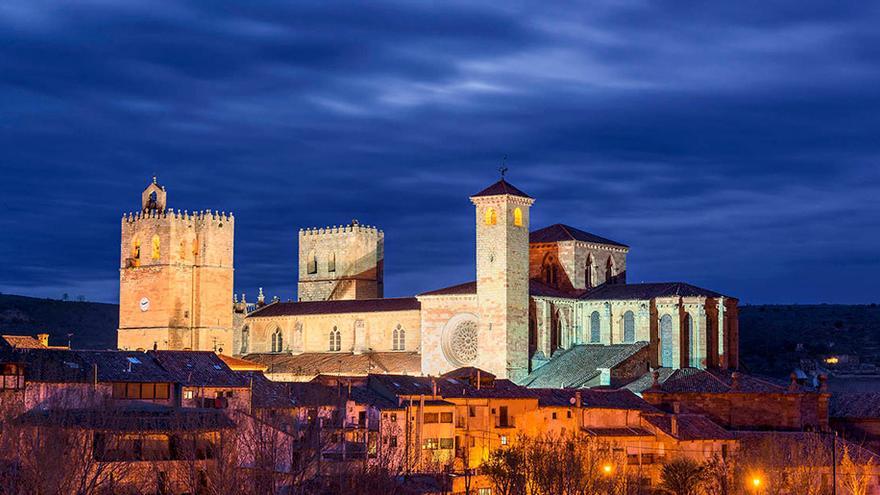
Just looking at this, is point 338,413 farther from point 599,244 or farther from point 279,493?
point 599,244

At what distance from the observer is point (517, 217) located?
258ft

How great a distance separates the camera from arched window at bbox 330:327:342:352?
88.4 metres

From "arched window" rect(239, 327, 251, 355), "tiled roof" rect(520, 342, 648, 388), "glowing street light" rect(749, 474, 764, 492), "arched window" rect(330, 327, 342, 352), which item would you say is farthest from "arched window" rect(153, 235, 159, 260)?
"glowing street light" rect(749, 474, 764, 492)

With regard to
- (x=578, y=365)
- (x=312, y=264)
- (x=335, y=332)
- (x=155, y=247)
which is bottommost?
(x=578, y=365)

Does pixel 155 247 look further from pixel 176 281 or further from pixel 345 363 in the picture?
A: pixel 345 363

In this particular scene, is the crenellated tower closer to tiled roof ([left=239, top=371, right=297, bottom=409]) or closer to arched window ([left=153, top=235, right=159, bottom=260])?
arched window ([left=153, top=235, right=159, bottom=260])

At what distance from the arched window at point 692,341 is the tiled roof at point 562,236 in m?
9.40

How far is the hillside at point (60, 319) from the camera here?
4948 inches

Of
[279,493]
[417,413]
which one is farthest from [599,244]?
[279,493]

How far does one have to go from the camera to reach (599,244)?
8700 cm

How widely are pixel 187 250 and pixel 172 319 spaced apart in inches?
166

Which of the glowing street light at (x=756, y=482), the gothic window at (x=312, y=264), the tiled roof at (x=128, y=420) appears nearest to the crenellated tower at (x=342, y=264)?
the gothic window at (x=312, y=264)

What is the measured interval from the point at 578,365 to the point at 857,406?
1320 centimetres

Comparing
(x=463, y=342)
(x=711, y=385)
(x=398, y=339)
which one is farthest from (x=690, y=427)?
(x=398, y=339)
